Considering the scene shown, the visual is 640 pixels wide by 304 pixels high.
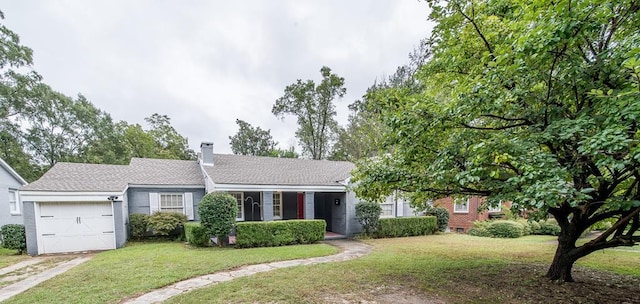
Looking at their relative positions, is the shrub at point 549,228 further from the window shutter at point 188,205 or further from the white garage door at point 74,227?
the white garage door at point 74,227

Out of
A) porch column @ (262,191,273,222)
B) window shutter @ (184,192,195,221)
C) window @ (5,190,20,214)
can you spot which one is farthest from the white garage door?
window @ (5,190,20,214)

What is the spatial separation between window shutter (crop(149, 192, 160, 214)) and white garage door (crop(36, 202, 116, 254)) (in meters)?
1.72

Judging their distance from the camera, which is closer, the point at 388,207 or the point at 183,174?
the point at 183,174

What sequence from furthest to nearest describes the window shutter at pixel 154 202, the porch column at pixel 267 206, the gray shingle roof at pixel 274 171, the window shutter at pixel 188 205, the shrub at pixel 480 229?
the shrub at pixel 480 229 → the window shutter at pixel 188 205 → the gray shingle roof at pixel 274 171 → the window shutter at pixel 154 202 → the porch column at pixel 267 206

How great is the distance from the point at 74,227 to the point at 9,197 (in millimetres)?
7718

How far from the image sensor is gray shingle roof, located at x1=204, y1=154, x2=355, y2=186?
13.0 meters

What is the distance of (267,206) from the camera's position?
12.7m

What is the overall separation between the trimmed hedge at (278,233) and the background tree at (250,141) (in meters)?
24.1

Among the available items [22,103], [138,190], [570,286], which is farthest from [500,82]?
[22,103]

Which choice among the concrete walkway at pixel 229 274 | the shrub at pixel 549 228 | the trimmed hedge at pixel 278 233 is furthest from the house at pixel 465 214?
the concrete walkway at pixel 229 274

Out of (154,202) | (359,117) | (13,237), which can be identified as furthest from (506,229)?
(13,237)

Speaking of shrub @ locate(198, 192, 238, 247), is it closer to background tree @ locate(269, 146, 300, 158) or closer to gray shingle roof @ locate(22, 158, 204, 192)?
gray shingle roof @ locate(22, 158, 204, 192)

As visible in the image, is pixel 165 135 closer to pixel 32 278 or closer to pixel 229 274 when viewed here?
pixel 32 278

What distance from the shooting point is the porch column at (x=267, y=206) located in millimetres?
12578
